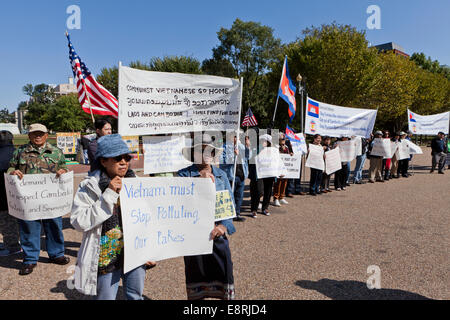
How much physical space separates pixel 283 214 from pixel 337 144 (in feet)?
14.0

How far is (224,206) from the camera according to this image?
273 centimetres

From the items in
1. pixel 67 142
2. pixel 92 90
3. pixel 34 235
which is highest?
pixel 92 90

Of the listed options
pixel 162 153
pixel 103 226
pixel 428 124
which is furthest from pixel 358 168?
pixel 103 226

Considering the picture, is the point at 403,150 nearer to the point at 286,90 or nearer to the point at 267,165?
the point at 286,90

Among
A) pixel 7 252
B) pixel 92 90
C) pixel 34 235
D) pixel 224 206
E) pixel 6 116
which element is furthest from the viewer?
pixel 6 116

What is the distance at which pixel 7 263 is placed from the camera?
4211 millimetres

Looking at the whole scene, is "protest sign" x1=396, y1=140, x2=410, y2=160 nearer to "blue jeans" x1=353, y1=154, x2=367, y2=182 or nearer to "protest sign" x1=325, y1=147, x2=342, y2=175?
"blue jeans" x1=353, y1=154, x2=367, y2=182

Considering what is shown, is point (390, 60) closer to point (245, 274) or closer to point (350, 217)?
point (350, 217)

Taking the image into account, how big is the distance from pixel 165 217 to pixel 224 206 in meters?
0.60

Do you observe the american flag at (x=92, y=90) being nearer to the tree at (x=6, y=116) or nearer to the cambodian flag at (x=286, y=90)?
the cambodian flag at (x=286, y=90)

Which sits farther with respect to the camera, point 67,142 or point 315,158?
point 67,142

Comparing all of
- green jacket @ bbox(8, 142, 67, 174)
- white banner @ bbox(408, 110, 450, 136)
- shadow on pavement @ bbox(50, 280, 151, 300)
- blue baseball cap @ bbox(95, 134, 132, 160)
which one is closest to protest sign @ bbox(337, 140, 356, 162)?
white banner @ bbox(408, 110, 450, 136)

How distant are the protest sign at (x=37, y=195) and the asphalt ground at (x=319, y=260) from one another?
31.0 inches

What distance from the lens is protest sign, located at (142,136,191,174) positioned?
457cm
